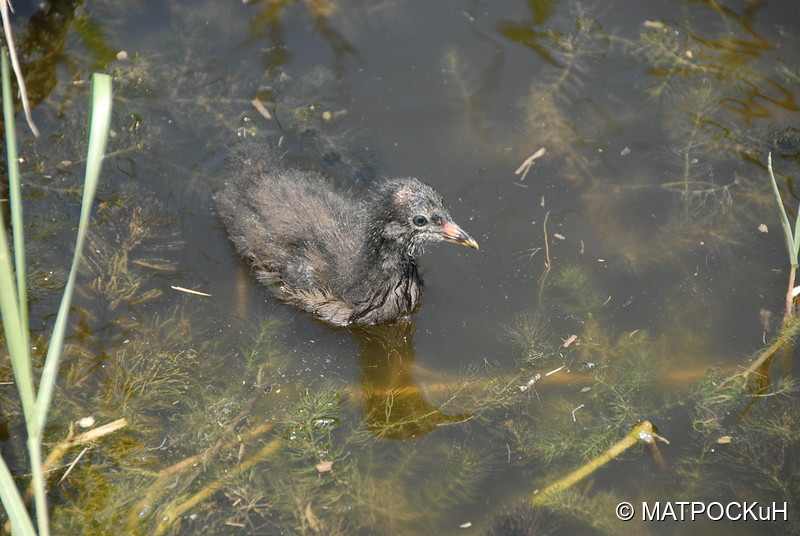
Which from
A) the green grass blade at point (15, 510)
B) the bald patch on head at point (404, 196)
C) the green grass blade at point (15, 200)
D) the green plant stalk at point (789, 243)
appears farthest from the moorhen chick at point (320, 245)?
the green grass blade at point (15, 510)

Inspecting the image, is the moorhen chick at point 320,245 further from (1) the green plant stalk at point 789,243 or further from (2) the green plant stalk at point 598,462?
(1) the green plant stalk at point 789,243

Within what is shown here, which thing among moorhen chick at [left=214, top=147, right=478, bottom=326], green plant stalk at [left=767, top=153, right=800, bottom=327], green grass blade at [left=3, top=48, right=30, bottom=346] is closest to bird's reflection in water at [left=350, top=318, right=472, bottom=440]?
moorhen chick at [left=214, top=147, right=478, bottom=326]

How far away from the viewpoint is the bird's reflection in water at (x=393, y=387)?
193 inches

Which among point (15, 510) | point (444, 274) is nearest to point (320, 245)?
point (444, 274)

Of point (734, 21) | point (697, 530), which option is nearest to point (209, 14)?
point (734, 21)

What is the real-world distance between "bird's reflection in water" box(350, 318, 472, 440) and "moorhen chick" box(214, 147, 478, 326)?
13 centimetres

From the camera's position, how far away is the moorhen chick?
515 centimetres

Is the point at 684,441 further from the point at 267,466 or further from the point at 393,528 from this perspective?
the point at 267,466

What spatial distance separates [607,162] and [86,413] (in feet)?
14.3

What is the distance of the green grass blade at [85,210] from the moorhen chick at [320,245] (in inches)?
86.0

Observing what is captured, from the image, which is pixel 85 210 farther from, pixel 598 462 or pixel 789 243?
pixel 789 243

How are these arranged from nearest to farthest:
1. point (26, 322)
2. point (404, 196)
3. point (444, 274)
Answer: point (26, 322) < point (404, 196) < point (444, 274)

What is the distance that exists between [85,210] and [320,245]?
255 cm

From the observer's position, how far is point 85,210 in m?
2.94
